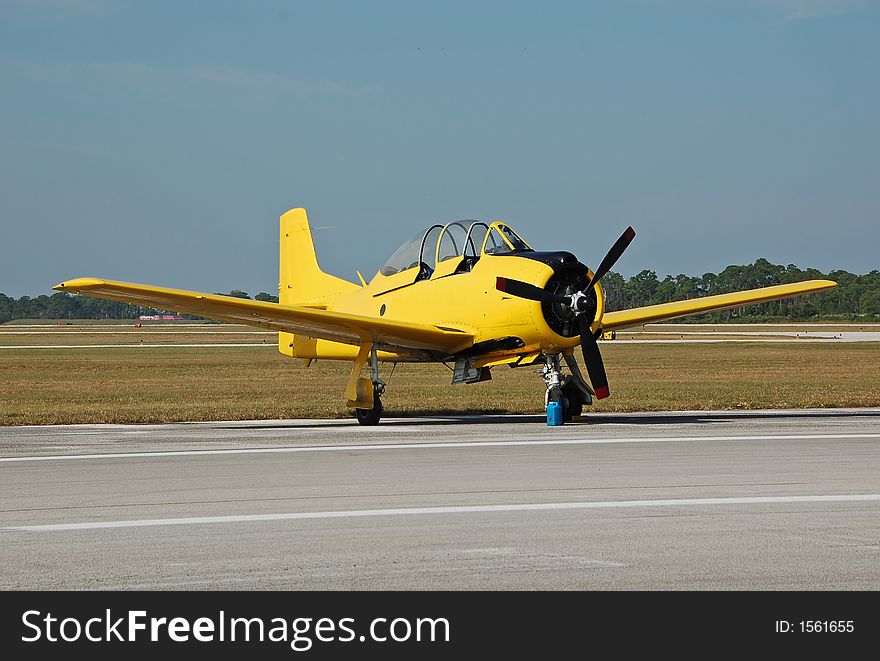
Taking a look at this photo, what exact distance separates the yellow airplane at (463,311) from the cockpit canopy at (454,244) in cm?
2

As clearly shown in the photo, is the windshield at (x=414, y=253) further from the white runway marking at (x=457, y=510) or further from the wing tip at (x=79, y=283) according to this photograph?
the white runway marking at (x=457, y=510)

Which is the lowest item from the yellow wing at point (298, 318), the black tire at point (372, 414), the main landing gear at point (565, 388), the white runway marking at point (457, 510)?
the white runway marking at point (457, 510)

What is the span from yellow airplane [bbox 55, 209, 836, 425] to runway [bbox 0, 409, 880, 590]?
253 cm

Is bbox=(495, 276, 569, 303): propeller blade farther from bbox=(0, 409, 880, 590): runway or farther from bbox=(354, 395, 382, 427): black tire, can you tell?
bbox=(354, 395, 382, 427): black tire

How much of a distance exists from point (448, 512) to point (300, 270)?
51.8 feet

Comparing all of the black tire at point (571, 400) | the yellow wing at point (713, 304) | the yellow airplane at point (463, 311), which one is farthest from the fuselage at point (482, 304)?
the yellow wing at point (713, 304)

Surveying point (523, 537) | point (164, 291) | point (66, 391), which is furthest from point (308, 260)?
point (523, 537)

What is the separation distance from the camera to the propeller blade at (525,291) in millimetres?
17750

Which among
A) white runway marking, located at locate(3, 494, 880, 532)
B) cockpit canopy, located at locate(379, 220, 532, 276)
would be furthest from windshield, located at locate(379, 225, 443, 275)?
white runway marking, located at locate(3, 494, 880, 532)

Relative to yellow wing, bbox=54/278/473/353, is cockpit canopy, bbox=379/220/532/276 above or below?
above

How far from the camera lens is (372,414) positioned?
19.4 m

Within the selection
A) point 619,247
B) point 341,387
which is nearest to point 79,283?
point 619,247

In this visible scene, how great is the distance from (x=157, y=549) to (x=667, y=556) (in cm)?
331

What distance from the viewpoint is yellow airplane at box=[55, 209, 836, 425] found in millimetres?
17797
